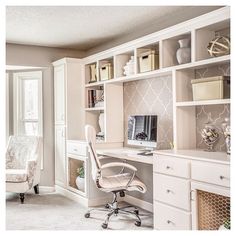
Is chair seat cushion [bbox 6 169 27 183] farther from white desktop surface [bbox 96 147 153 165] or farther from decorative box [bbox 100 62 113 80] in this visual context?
decorative box [bbox 100 62 113 80]

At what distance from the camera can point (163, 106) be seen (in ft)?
12.8

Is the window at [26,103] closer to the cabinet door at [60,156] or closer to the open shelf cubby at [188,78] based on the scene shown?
the cabinet door at [60,156]

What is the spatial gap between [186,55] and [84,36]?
206 centimetres

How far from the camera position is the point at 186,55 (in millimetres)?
3232

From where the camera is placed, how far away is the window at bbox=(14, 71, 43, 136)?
5641 millimetres

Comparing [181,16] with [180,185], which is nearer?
[180,185]

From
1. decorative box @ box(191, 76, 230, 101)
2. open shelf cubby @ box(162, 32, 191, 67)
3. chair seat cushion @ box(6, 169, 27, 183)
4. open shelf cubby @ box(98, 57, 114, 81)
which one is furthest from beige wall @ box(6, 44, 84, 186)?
decorative box @ box(191, 76, 230, 101)

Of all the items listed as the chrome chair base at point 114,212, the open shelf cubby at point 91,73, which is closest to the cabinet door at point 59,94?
the open shelf cubby at point 91,73

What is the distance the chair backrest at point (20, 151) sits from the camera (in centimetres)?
500

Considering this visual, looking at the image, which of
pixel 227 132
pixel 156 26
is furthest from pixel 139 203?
pixel 156 26

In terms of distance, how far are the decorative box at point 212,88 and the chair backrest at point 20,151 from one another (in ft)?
9.24
